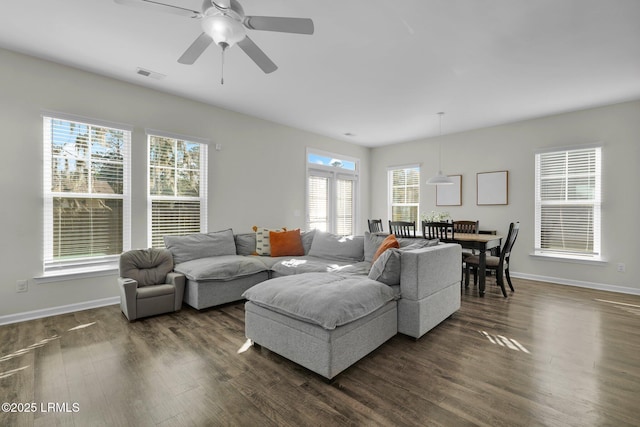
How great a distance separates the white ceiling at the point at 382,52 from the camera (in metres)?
2.48

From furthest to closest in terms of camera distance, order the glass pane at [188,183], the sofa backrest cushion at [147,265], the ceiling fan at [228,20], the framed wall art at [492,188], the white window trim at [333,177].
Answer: the white window trim at [333,177] < the framed wall art at [492,188] < the glass pane at [188,183] < the sofa backrest cushion at [147,265] < the ceiling fan at [228,20]

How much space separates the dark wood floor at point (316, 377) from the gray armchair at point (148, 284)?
186 mm

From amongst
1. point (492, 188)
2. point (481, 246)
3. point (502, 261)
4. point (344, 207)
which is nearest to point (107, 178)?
point (344, 207)

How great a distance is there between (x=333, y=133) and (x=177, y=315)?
458 cm

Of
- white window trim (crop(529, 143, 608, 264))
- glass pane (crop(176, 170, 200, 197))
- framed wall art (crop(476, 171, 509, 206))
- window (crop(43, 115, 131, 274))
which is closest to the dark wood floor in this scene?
window (crop(43, 115, 131, 274))

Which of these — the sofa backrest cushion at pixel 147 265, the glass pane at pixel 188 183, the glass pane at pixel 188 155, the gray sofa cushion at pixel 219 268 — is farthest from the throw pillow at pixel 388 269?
the glass pane at pixel 188 155

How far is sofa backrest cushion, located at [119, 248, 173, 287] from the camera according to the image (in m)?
3.46

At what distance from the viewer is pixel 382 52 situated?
10.2ft

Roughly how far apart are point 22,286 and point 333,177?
5.33 m

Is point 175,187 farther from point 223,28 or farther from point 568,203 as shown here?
point 568,203

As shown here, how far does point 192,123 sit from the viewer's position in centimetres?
455

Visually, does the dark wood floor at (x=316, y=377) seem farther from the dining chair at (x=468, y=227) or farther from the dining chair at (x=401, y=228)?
the dining chair at (x=468, y=227)

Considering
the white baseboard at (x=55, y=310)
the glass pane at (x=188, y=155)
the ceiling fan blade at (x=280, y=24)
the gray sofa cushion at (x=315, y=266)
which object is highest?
the ceiling fan blade at (x=280, y=24)

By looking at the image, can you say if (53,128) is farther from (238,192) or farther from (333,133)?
(333,133)
